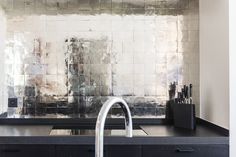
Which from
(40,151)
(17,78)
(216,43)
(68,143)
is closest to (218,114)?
(216,43)

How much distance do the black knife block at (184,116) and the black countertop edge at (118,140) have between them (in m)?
0.39

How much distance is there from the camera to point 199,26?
304 cm

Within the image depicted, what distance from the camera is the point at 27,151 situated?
2.27 meters

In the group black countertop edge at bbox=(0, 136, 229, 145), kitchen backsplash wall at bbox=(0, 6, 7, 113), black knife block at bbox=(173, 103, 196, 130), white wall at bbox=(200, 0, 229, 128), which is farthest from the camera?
kitchen backsplash wall at bbox=(0, 6, 7, 113)

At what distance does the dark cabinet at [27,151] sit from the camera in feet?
7.43

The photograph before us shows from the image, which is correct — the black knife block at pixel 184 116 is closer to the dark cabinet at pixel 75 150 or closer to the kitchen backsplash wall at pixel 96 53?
the kitchen backsplash wall at pixel 96 53

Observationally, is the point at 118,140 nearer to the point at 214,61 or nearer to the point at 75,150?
the point at 75,150

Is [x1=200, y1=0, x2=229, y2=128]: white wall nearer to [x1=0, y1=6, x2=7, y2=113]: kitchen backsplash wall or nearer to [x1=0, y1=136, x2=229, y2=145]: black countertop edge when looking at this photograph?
[x1=0, y1=136, x2=229, y2=145]: black countertop edge

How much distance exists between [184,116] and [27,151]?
3.91ft

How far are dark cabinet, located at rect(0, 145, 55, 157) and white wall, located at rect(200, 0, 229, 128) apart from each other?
117cm

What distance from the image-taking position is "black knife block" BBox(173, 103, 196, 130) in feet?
8.73

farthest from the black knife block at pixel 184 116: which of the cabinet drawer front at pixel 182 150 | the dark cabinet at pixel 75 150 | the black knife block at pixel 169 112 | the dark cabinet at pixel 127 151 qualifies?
the dark cabinet at pixel 75 150
